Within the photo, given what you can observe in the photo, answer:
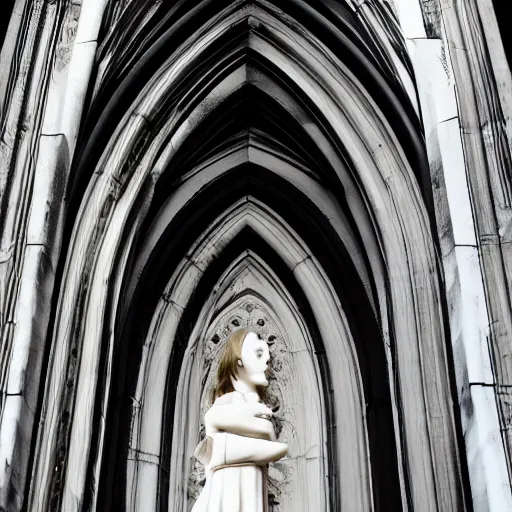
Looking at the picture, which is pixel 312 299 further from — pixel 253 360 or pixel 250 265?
pixel 253 360

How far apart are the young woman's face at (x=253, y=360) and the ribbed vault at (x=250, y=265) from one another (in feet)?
1.63

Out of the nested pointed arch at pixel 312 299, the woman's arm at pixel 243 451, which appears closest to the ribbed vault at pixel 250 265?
the nested pointed arch at pixel 312 299

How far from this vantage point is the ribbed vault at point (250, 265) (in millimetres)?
3100

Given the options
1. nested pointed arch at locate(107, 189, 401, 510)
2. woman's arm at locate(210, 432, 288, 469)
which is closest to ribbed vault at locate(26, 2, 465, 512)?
nested pointed arch at locate(107, 189, 401, 510)

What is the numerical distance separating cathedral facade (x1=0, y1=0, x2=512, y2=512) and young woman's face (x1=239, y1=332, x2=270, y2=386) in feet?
1.61

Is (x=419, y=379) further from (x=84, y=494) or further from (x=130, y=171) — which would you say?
(x=130, y=171)

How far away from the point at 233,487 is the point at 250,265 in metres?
1.53

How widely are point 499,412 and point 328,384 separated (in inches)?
47.6

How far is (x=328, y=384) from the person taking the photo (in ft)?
12.2

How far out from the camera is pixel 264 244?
13.5 ft

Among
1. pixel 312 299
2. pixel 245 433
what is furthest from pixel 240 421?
pixel 312 299

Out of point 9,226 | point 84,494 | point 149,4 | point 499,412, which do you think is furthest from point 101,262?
point 499,412

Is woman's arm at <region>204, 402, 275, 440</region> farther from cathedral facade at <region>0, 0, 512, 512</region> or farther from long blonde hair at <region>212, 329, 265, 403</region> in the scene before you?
cathedral facade at <region>0, 0, 512, 512</region>

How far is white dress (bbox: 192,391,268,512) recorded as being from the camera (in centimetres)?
279
